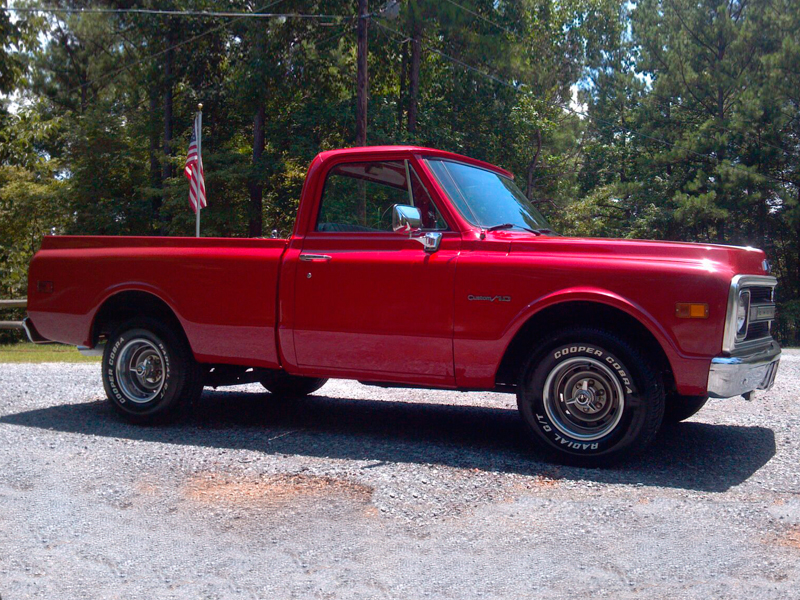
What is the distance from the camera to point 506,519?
4137 millimetres

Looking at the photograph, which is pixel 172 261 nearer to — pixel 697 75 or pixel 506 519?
pixel 506 519

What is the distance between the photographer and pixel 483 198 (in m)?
6.08

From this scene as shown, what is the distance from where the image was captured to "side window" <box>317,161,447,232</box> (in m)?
5.89

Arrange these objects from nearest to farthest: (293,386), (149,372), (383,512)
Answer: (383,512) → (149,372) → (293,386)

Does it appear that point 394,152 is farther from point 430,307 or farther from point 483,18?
point 483,18

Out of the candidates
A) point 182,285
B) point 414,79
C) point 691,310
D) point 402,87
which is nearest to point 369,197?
point 182,285

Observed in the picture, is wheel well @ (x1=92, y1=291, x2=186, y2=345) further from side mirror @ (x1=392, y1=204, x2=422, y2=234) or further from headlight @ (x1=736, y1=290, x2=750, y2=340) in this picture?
headlight @ (x1=736, y1=290, x2=750, y2=340)

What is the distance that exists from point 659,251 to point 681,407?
161 centimetres

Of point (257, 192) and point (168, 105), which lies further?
point (168, 105)

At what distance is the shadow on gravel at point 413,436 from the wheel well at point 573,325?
55 cm

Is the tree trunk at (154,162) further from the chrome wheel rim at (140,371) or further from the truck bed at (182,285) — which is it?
the chrome wheel rim at (140,371)

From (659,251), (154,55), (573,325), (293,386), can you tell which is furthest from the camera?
(154,55)

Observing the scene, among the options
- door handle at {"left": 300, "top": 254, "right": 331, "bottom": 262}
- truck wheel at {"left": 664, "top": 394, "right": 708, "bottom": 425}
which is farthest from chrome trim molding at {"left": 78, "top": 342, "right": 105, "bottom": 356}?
truck wheel at {"left": 664, "top": 394, "right": 708, "bottom": 425}

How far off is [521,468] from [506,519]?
1007 mm
